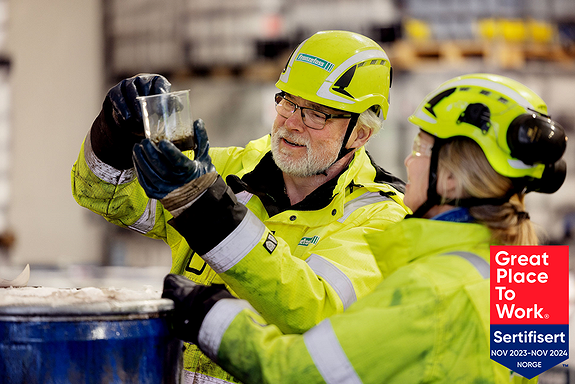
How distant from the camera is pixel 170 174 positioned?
192 centimetres

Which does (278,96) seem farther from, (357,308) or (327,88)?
(357,308)

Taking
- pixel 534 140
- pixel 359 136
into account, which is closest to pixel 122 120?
pixel 359 136

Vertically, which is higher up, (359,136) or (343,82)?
(343,82)

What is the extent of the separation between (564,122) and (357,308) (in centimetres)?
691

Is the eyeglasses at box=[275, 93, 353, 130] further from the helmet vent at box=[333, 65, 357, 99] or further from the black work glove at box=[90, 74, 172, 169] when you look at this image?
the black work glove at box=[90, 74, 172, 169]

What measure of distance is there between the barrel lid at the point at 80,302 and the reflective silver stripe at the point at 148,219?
73 cm

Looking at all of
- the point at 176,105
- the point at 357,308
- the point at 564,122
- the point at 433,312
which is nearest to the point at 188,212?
the point at 176,105

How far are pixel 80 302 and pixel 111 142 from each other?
33.8 inches

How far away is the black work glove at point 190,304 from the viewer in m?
1.82

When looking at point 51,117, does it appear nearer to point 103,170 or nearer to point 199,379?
point 103,170

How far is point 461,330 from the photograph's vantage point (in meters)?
1.73

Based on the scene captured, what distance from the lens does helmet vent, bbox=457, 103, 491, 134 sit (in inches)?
74.0

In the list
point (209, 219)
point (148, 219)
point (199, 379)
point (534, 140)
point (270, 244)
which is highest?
point (534, 140)

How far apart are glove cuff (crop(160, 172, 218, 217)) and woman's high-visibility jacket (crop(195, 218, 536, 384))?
36 cm
